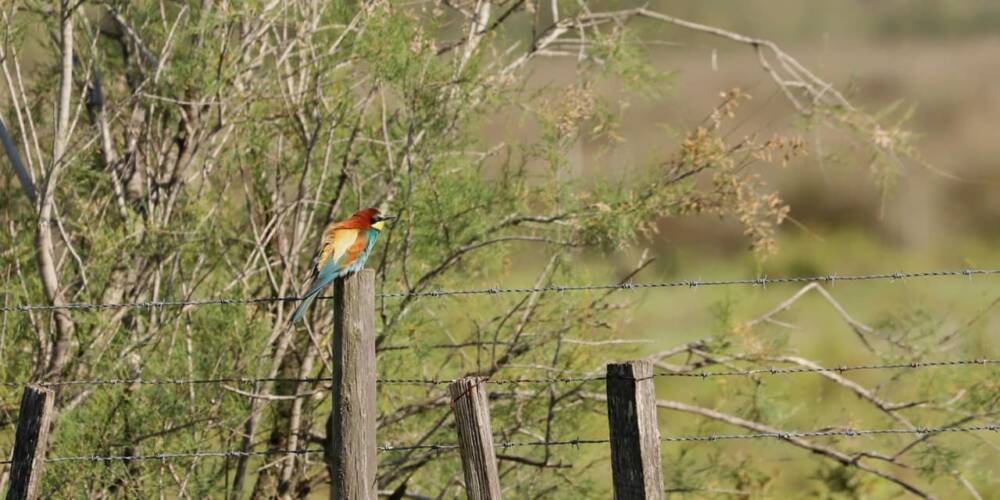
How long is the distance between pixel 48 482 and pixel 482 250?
2.16m

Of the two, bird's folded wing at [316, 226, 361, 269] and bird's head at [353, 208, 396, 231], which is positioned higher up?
bird's head at [353, 208, 396, 231]

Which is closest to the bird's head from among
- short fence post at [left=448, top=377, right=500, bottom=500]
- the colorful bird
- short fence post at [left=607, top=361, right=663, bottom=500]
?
the colorful bird

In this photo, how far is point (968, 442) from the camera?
6.35m

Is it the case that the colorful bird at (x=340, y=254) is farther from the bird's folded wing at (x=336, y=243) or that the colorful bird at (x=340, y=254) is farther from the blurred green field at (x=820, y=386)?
the blurred green field at (x=820, y=386)

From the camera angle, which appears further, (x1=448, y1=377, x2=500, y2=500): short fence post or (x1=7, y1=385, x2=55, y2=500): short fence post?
(x1=7, y1=385, x2=55, y2=500): short fence post

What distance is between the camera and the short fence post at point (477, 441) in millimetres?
3605

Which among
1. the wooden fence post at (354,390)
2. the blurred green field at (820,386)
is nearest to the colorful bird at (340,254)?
the wooden fence post at (354,390)

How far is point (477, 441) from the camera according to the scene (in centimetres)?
361

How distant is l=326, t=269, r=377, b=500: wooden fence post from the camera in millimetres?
3643

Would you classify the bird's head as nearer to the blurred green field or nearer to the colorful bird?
the colorful bird

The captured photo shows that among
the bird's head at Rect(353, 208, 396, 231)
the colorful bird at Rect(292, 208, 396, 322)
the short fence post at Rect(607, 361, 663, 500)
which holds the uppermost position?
the bird's head at Rect(353, 208, 396, 231)

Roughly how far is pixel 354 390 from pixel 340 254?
0.76 m

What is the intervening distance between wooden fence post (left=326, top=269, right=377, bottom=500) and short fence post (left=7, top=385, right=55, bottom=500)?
822 mm

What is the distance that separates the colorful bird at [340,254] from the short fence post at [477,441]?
2.55ft
